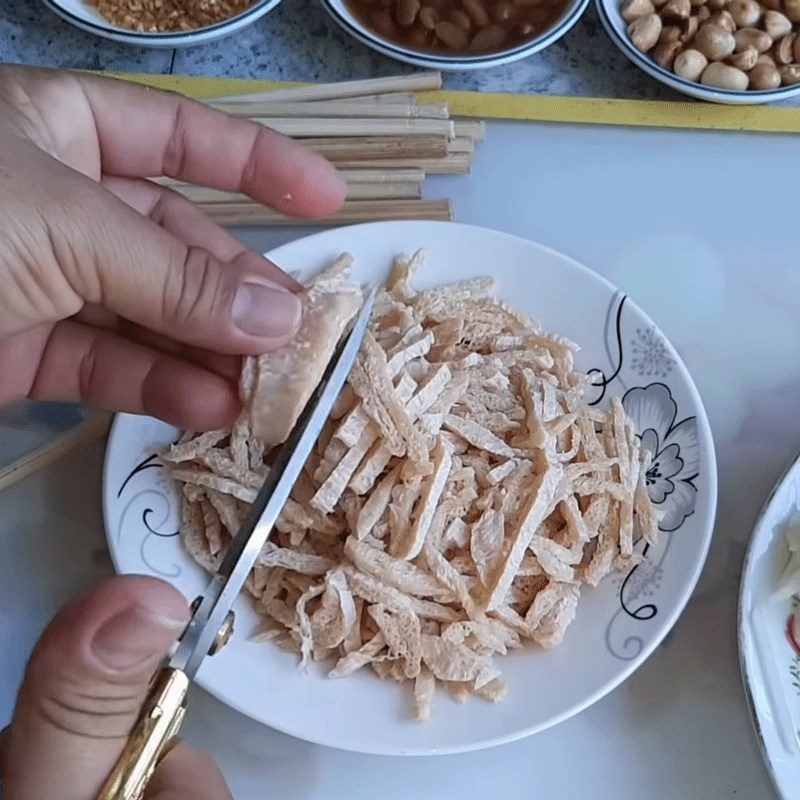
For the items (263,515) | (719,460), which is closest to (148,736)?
(263,515)

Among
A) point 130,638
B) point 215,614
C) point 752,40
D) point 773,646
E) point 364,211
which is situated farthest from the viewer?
point 752,40

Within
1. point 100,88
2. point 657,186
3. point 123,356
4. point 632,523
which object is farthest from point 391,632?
point 657,186

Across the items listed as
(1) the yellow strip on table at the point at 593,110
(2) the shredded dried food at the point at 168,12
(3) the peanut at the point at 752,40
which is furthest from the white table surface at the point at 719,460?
(2) the shredded dried food at the point at 168,12

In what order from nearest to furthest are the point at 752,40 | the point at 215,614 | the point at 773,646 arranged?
the point at 215,614 → the point at 773,646 → the point at 752,40

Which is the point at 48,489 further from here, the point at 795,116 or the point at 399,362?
the point at 795,116

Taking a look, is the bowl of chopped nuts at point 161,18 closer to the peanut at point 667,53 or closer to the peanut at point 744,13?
the peanut at point 667,53

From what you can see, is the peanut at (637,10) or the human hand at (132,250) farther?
the peanut at (637,10)

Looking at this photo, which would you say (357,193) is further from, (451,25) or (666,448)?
(666,448)

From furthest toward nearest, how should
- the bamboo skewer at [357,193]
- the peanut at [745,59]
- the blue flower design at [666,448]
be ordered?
1. the peanut at [745,59]
2. the bamboo skewer at [357,193]
3. the blue flower design at [666,448]
